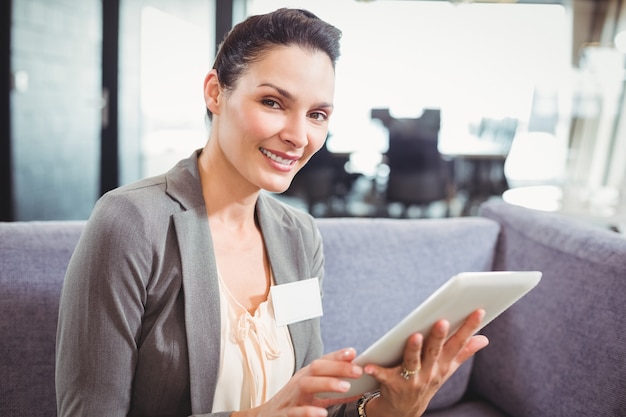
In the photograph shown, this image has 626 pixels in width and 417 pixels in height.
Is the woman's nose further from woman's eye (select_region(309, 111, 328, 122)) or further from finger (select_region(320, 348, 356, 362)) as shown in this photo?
finger (select_region(320, 348, 356, 362))

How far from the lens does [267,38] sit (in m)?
1.23

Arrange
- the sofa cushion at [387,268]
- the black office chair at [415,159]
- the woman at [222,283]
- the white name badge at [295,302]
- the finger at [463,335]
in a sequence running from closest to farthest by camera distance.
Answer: the finger at [463,335] → the woman at [222,283] → the white name badge at [295,302] → the sofa cushion at [387,268] → the black office chair at [415,159]

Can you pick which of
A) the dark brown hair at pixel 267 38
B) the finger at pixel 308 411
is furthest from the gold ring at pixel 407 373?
the dark brown hair at pixel 267 38

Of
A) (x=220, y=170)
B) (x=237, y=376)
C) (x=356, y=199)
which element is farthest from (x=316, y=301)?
(x=356, y=199)

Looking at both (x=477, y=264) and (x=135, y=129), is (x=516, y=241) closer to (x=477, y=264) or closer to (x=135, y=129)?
(x=477, y=264)

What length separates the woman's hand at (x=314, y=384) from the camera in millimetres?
969

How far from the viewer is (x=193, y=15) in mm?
5824

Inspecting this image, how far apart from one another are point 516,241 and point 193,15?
4.60 m

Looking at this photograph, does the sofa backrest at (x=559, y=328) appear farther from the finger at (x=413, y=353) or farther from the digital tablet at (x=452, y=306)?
the finger at (x=413, y=353)

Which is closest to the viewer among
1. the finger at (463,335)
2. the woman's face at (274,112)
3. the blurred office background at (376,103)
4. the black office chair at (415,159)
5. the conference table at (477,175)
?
the finger at (463,335)

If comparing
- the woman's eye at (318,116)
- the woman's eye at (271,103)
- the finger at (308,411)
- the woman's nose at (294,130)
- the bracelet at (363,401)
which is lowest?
the bracelet at (363,401)

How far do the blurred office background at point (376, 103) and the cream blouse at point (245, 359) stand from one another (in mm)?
2560

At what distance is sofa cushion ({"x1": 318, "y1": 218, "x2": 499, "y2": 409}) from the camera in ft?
5.87

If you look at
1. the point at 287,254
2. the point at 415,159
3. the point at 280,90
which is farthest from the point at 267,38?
the point at 415,159
